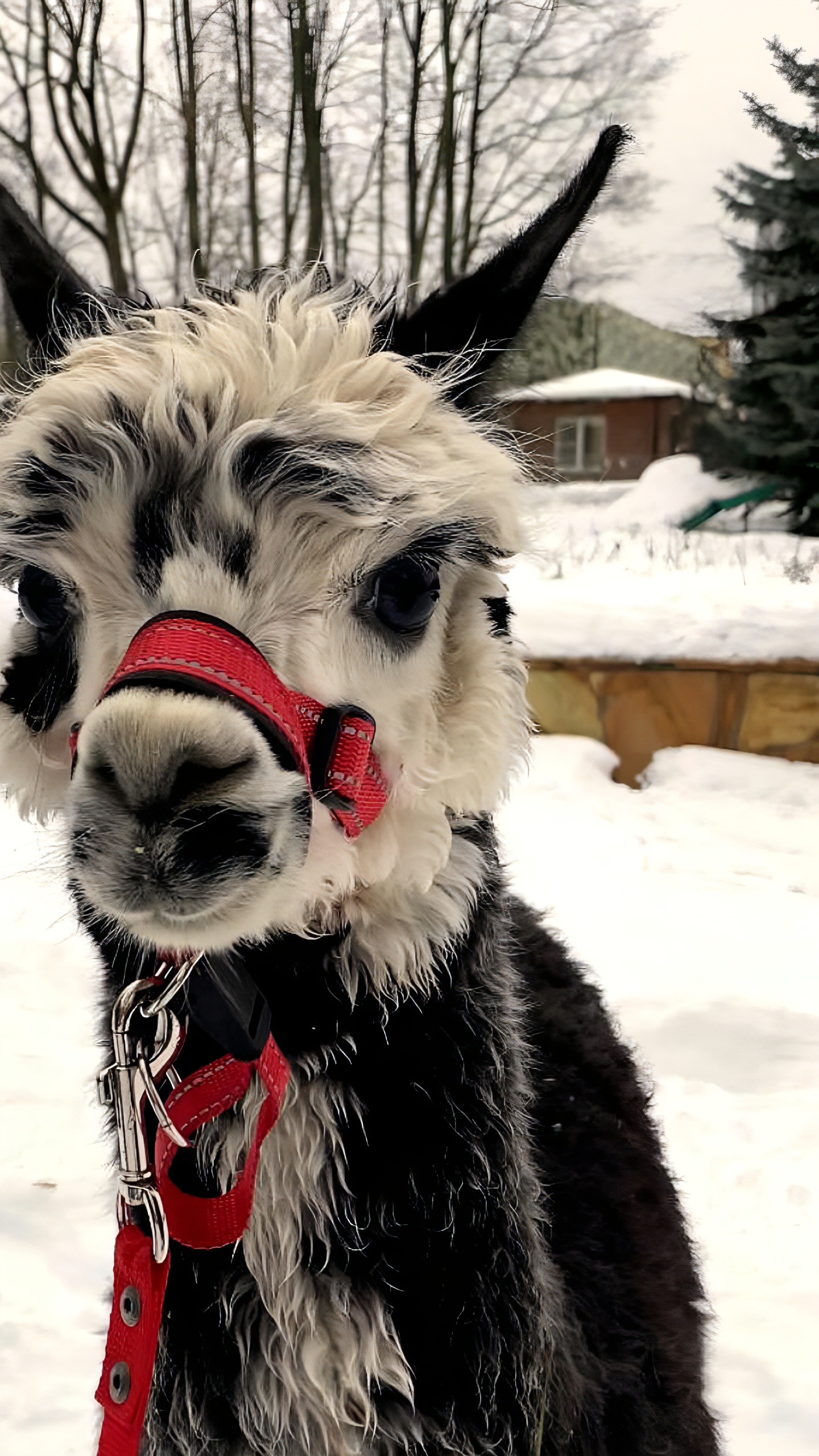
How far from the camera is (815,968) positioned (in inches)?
161

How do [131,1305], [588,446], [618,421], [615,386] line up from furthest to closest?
[588,446], [618,421], [615,386], [131,1305]

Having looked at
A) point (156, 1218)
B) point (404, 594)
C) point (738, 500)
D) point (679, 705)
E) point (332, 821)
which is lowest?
point (679, 705)

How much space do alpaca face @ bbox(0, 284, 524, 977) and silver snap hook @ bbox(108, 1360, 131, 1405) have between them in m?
0.42

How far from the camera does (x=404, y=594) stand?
133 cm

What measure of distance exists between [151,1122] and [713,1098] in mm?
2521

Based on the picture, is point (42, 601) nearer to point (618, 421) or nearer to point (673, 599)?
point (673, 599)

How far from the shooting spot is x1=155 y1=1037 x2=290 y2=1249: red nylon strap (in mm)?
1130

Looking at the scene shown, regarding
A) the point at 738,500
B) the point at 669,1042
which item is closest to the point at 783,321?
the point at 738,500

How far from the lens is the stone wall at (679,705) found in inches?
242

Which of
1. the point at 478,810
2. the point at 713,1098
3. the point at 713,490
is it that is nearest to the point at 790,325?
the point at 713,490

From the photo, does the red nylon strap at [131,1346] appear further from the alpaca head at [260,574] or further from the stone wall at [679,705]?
the stone wall at [679,705]

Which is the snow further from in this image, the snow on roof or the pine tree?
the snow on roof

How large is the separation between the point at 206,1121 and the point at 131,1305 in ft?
0.65

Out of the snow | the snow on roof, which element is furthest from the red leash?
the snow on roof
